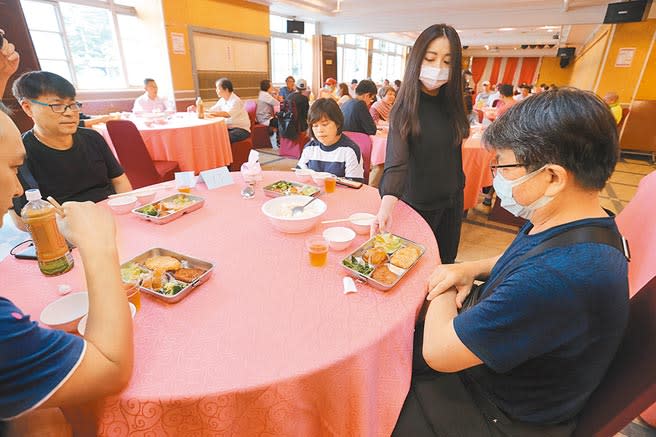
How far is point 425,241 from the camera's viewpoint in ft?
4.12

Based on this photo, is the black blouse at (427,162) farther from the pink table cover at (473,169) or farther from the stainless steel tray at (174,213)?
the pink table cover at (473,169)

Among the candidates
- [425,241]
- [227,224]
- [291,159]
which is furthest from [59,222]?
[291,159]

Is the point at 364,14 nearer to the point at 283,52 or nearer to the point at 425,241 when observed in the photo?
the point at 283,52

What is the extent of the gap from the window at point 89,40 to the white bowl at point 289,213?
5.68 metres

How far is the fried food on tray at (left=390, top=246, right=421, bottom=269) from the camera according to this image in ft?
3.45

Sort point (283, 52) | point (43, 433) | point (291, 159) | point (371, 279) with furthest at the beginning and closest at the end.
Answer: point (283, 52) < point (291, 159) < point (371, 279) < point (43, 433)

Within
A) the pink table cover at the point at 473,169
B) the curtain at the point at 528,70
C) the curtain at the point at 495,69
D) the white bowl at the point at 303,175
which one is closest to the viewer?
the white bowl at the point at 303,175

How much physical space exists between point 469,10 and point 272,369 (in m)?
10.2

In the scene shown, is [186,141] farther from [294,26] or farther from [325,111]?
[294,26]

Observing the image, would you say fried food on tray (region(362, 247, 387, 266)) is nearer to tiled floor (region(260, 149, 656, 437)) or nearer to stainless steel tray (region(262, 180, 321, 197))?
stainless steel tray (region(262, 180, 321, 197))

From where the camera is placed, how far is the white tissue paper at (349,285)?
37.4 inches

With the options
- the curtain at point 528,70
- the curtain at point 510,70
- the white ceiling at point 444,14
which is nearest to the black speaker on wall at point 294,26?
the white ceiling at point 444,14

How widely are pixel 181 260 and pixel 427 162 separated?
1.20 meters

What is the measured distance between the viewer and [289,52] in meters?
10.4
